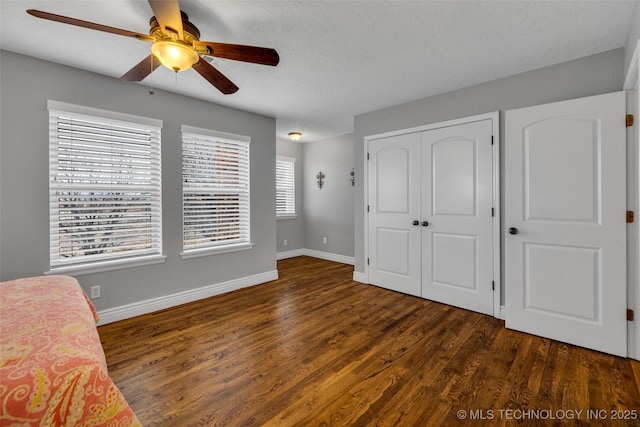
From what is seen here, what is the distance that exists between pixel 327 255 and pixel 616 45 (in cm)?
480

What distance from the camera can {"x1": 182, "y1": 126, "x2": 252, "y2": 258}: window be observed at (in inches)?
136

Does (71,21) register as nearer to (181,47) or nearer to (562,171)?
(181,47)

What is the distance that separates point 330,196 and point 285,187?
101 centimetres

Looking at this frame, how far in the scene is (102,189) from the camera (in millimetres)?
2781

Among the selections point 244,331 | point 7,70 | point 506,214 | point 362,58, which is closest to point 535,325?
point 506,214

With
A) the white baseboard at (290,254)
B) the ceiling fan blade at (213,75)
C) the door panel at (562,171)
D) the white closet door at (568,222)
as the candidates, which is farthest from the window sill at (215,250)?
the door panel at (562,171)

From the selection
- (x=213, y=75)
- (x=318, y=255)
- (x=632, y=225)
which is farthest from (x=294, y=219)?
(x=632, y=225)

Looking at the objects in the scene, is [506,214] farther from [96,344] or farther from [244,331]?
[96,344]

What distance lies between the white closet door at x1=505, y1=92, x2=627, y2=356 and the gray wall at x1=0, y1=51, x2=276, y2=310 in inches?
124

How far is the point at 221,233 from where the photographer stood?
3.80 meters

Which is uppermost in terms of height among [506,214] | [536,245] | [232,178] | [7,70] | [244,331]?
[7,70]

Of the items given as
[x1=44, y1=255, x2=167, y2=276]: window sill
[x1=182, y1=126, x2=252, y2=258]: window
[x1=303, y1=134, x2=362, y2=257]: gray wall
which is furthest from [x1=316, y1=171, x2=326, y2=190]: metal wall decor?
[x1=44, y1=255, x2=167, y2=276]: window sill

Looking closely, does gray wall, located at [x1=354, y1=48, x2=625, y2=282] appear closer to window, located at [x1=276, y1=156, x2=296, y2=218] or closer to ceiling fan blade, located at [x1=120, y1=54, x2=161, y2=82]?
window, located at [x1=276, y1=156, x2=296, y2=218]

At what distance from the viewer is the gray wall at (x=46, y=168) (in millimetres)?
2363
